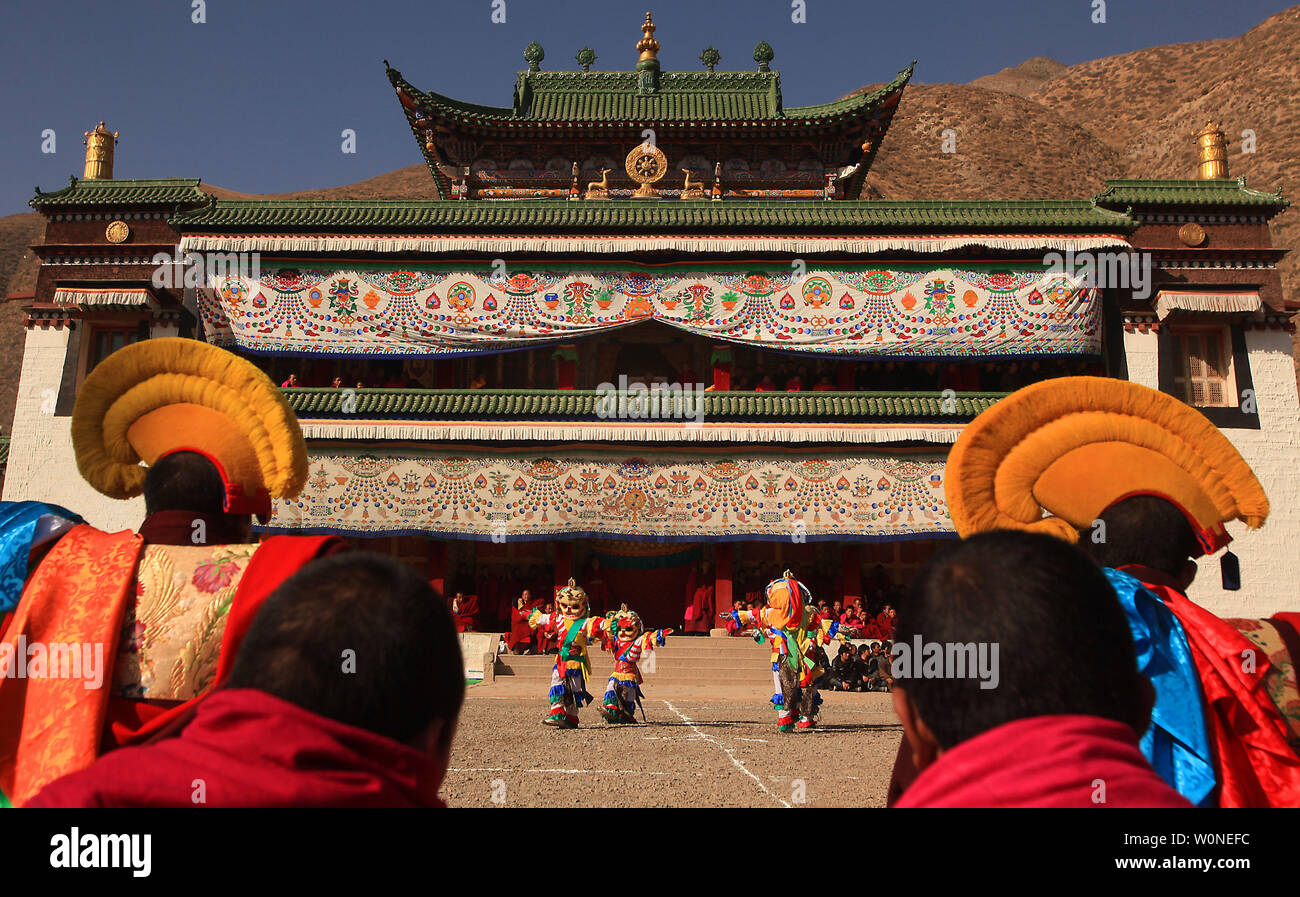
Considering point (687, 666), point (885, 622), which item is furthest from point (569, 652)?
point (885, 622)

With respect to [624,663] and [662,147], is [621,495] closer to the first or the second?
[624,663]

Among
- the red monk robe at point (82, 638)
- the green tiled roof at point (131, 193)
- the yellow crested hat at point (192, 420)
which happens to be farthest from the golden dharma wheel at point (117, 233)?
the red monk robe at point (82, 638)

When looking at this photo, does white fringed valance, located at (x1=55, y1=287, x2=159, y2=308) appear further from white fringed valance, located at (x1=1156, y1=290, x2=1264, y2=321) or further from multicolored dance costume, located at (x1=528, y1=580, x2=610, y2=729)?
white fringed valance, located at (x1=1156, y1=290, x2=1264, y2=321)

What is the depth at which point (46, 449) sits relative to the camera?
18969mm

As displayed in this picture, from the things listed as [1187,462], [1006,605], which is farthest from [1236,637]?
[1006,605]

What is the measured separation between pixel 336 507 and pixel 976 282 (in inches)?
497

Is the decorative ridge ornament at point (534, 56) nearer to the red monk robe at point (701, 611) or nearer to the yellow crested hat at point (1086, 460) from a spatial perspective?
the red monk robe at point (701, 611)

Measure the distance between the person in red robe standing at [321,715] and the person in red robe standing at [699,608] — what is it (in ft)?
A: 52.4

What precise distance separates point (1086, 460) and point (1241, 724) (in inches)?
33.3

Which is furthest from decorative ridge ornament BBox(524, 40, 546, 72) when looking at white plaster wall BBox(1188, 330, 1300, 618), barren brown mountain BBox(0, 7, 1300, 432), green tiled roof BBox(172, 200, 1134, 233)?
Answer: barren brown mountain BBox(0, 7, 1300, 432)

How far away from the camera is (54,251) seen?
19625 millimetres

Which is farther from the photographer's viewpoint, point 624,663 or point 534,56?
point 534,56

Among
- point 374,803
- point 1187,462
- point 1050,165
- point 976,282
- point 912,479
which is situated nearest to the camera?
point 374,803
